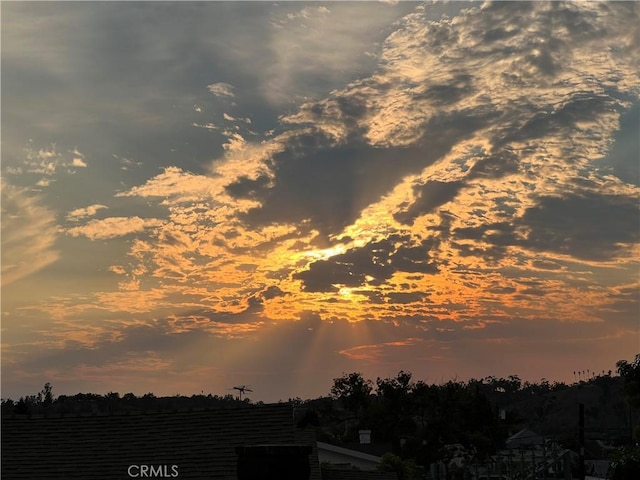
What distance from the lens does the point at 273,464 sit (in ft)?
31.8

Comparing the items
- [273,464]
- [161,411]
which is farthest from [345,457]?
[273,464]

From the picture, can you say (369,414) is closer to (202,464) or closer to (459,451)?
(459,451)

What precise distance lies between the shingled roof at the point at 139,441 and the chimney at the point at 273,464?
21.4 meters

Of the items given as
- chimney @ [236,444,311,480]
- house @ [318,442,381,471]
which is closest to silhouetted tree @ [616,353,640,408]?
house @ [318,442,381,471]

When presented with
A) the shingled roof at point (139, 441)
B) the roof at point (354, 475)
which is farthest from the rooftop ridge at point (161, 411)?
the roof at point (354, 475)

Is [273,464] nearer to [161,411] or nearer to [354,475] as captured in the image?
[161,411]

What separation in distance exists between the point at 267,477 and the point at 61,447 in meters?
26.2

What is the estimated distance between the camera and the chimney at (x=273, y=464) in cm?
967

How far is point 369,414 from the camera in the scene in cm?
11838

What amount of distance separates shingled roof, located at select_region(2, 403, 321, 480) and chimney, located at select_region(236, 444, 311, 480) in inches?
842

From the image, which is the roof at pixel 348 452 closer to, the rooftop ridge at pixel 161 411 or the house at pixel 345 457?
the house at pixel 345 457

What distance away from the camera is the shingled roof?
103ft

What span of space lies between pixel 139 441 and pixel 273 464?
981 inches

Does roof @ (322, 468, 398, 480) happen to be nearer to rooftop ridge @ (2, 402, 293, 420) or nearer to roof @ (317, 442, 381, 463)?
rooftop ridge @ (2, 402, 293, 420)
